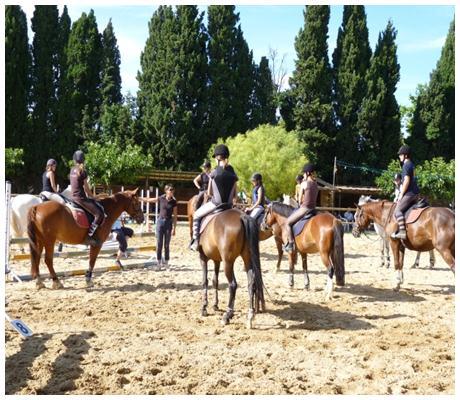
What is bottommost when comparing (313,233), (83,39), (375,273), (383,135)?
(375,273)

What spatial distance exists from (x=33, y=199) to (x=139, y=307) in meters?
6.64

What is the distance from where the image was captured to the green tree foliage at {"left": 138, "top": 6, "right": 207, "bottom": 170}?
37.1m

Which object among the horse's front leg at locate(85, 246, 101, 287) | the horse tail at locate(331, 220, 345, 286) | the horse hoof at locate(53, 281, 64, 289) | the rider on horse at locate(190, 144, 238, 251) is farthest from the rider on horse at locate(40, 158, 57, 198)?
the horse tail at locate(331, 220, 345, 286)

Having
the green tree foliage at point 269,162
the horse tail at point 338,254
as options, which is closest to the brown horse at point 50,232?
the horse tail at point 338,254

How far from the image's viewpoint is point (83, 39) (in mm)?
40312

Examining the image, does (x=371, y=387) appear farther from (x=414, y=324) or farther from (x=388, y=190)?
(x=388, y=190)

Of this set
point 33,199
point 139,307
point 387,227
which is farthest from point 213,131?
point 139,307

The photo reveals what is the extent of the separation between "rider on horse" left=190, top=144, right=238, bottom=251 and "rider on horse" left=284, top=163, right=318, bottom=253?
6.73 feet

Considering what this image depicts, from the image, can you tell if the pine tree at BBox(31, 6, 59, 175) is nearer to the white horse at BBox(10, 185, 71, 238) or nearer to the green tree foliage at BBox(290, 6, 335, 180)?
the green tree foliage at BBox(290, 6, 335, 180)

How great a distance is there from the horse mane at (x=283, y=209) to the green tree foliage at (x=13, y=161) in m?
26.2

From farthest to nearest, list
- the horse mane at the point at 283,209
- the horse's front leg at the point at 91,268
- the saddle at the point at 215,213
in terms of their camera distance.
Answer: the horse mane at the point at 283,209 < the horse's front leg at the point at 91,268 < the saddle at the point at 215,213

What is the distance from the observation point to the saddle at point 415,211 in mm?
9188

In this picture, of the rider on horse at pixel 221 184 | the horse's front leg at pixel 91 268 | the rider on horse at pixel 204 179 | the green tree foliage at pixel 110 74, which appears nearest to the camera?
the rider on horse at pixel 221 184

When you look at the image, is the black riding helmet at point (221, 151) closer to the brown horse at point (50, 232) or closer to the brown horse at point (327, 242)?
the brown horse at point (327, 242)
